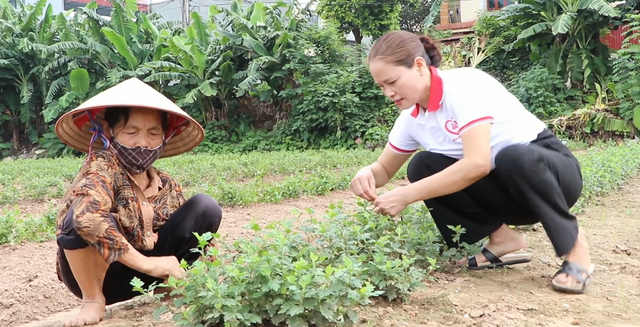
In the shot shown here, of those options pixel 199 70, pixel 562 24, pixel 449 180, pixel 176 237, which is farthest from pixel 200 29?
pixel 449 180

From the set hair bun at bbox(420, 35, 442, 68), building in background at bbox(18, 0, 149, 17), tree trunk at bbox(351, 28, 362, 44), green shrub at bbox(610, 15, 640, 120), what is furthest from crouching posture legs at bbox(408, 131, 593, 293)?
building in background at bbox(18, 0, 149, 17)

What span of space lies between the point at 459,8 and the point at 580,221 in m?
17.9

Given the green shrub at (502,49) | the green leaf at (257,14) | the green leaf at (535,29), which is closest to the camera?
the green leaf at (535,29)

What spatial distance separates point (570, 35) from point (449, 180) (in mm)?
9766

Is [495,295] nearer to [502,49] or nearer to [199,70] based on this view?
[199,70]

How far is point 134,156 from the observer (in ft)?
8.04

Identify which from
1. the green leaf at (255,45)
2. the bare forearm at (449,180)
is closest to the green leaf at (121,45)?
the green leaf at (255,45)

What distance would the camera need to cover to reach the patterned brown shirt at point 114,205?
2199 millimetres

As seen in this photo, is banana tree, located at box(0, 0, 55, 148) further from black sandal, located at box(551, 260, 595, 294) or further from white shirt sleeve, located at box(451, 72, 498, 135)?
black sandal, located at box(551, 260, 595, 294)

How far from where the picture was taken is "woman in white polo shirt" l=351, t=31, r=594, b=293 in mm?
2432

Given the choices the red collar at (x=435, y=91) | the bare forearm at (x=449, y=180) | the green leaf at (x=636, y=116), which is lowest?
the green leaf at (x=636, y=116)

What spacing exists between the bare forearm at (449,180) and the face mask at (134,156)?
1.10 meters

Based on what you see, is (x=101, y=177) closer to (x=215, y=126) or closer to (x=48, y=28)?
(x=215, y=126)

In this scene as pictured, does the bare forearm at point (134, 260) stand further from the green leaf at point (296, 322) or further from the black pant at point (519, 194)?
the black pant at point (519, 194)
